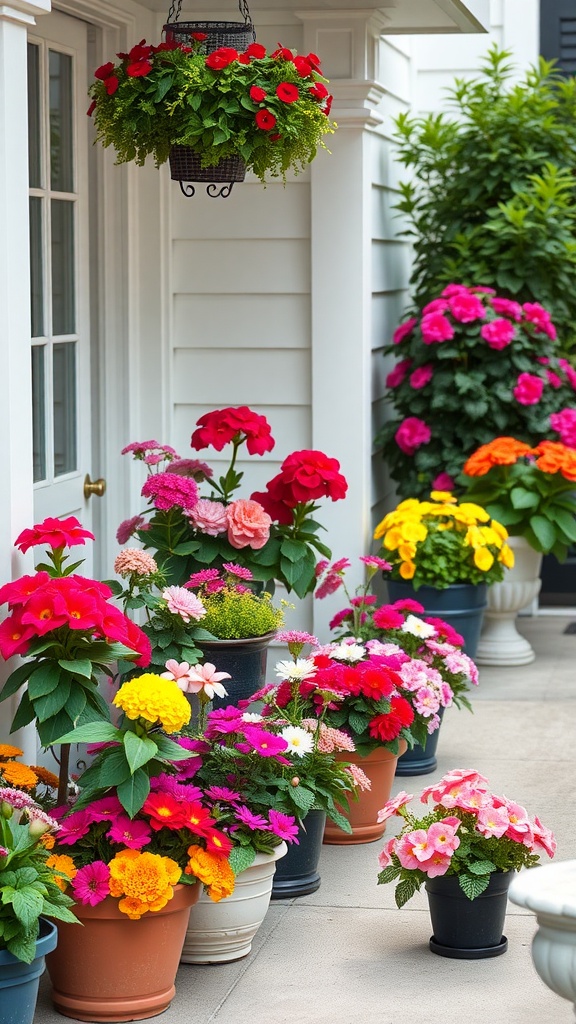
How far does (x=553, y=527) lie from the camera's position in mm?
5824

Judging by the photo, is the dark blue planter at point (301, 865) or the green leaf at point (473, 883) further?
the dark blue planter at point (301, 865)

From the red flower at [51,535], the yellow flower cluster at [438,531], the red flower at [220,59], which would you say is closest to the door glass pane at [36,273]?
the red flower at [220,59]

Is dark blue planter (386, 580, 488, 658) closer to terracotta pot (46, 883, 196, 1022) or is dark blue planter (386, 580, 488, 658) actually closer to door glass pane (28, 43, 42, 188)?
door glass pane (28, 43, 42, 188)

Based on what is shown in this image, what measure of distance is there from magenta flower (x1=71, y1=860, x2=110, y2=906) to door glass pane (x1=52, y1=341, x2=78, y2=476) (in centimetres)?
205

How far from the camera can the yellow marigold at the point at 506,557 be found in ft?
17.9

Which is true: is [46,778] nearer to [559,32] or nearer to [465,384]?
[465,384]

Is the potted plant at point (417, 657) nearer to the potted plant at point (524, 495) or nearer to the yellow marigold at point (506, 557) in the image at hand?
the yellow marigold at point (506, 557)

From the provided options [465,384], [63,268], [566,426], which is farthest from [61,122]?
[566,426]

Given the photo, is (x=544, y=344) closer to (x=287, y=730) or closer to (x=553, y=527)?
(x=553, y=527)

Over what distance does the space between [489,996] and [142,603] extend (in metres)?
1.28

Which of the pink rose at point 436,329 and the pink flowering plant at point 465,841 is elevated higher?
the pink rose at point 436,329

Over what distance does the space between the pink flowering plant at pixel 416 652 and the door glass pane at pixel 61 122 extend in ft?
4.99

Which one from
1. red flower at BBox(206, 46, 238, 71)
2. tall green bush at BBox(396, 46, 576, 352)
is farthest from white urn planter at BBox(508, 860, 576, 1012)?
tall green bush at BBox(396, 46, 576, 352)

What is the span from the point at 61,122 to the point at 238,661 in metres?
1.83
